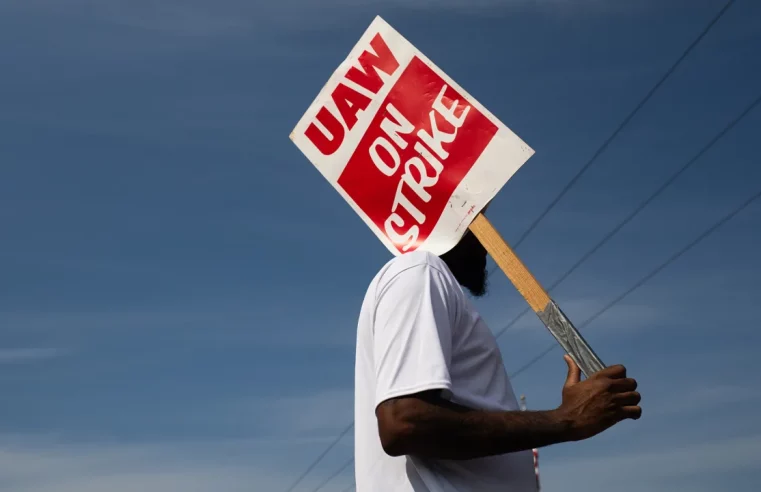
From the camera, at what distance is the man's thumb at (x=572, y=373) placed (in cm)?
282

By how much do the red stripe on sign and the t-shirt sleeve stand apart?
0.58m

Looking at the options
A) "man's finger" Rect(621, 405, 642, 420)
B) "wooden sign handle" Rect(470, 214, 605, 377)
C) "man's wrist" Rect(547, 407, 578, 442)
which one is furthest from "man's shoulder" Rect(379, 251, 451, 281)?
"man's finger" Rect(621, 405, 642, 420)

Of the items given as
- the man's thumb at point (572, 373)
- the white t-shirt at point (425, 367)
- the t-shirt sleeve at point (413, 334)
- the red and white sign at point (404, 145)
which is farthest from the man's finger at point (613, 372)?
the red and white sign at point (404, 145)

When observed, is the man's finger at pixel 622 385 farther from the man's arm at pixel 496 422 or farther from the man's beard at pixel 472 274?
the man's beard at pixel 472 274

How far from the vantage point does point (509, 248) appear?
10.0ft

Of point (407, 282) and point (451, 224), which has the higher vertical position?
point (451, 224)

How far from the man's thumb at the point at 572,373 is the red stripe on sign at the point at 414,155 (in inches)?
27.0

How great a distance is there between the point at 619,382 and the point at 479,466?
481 millimetres

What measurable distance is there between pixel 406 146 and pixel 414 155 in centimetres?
5

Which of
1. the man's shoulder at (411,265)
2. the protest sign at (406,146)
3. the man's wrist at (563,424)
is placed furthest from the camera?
the protest sign at (406,146)

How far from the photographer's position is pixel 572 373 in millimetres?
2871

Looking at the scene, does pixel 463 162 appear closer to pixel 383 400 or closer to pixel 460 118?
pixel 460 118

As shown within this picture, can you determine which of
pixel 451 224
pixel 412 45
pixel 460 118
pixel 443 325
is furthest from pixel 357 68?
pixel 443 325

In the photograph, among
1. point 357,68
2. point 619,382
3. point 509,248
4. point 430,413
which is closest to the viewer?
point 430,413
